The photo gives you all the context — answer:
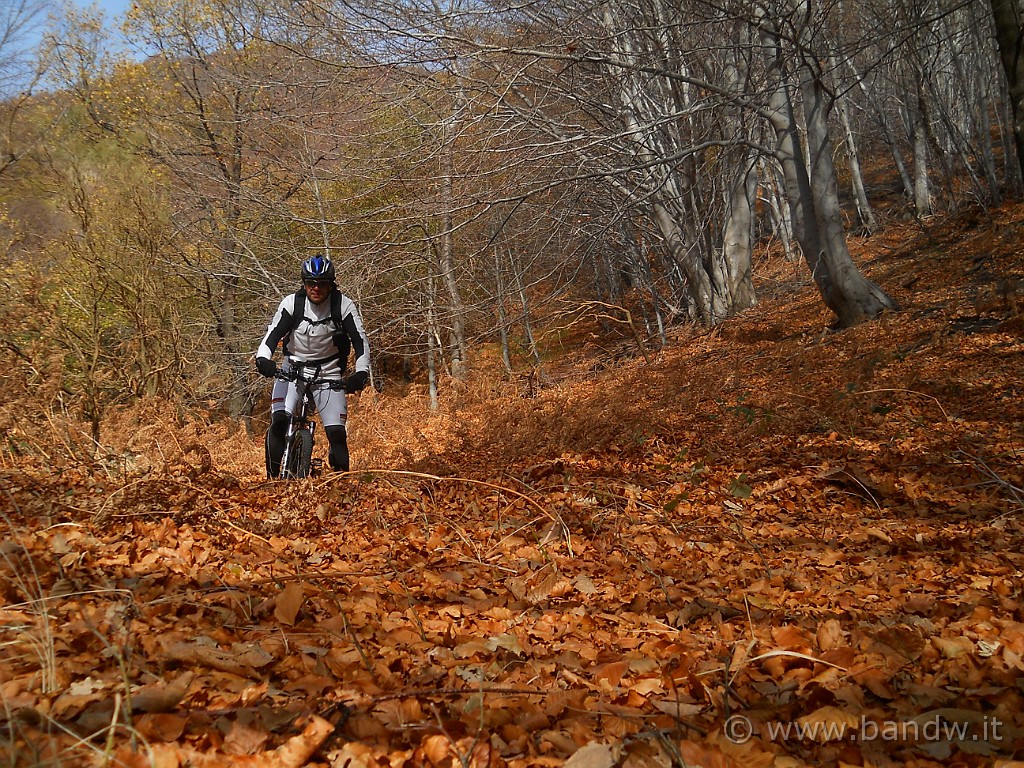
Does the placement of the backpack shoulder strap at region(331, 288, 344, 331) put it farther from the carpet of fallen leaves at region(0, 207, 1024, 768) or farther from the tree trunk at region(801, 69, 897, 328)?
the tree trunk at region(801, 69, 897, 328)

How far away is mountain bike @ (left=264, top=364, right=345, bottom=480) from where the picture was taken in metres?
5.35

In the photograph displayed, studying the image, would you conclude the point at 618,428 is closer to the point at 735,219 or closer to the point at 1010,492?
the point at 1010,492

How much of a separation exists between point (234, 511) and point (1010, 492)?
4.53 m

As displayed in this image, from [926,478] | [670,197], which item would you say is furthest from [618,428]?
[670,197]

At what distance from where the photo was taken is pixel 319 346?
5461 millimetres

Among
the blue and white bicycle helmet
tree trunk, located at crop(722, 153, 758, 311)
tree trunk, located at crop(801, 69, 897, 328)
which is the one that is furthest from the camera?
tree trunk, located at crop(722, 153, 758, 311)

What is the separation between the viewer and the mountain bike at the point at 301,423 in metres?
5.35

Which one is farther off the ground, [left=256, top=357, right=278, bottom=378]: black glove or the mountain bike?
[left=256, top=357, right=278, bottom=378]: black glove

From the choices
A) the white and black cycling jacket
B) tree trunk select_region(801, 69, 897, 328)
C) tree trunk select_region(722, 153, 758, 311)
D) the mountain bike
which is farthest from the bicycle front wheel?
tree trunk select_region(722, 153, 758, 311)

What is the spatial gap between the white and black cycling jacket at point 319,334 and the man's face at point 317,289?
0.06 m

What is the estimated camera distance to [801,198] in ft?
31.1

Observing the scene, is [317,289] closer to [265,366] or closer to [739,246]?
[265,366]

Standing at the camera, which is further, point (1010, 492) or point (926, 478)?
point (926, 478)

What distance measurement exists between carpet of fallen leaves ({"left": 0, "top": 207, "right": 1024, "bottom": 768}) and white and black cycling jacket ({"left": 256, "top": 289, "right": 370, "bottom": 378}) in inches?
46.2
